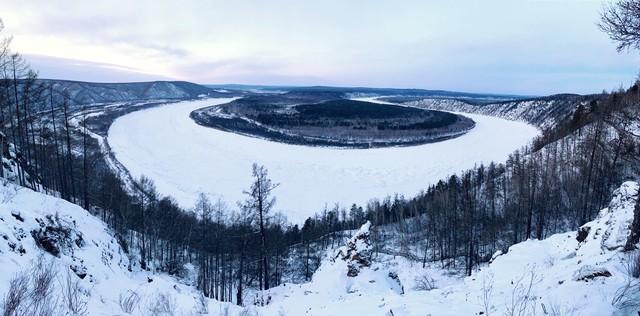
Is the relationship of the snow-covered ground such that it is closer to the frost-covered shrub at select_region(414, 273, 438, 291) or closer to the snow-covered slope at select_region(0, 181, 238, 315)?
the frost-covered shrub at select_region(414, 273, 438, 291)

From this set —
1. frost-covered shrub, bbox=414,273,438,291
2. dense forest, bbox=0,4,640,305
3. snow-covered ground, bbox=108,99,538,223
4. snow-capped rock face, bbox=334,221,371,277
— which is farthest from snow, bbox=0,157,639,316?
snow-covered ground, bbox=108,99,538,223

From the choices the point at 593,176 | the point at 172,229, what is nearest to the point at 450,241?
the point at 593,176

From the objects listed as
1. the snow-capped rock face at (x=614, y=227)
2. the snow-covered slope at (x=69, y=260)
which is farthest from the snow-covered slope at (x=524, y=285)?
the snow-covered slope at (x=69, y=260)

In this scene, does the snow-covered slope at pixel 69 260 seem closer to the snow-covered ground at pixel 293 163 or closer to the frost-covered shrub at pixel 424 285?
the frost-covered shrub at pixel 424 285

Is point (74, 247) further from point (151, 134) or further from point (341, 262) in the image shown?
point (151, 134)

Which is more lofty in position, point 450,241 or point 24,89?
point 24,89

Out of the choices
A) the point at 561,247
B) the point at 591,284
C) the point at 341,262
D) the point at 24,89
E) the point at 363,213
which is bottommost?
the point at 363,213

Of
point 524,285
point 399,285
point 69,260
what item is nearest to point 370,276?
point 399,285

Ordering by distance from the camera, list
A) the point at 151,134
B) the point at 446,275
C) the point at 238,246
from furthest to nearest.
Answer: the point at 151,134, the point at 238,246, the point at 446,275

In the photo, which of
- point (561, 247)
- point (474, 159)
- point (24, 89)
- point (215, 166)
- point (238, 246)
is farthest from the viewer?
point (474, 159)
